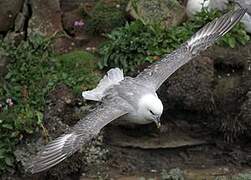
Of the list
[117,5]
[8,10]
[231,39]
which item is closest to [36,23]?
[8,10]

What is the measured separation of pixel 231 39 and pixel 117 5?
4.49 ft

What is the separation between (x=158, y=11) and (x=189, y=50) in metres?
1.11

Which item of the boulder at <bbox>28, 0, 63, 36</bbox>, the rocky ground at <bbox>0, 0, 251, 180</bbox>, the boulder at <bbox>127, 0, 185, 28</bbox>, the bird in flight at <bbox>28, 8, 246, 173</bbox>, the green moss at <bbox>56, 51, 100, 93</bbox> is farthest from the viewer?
the boulder at <bbox>28, 0, 63, 36</bbox>

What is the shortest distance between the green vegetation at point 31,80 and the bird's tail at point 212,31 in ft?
3.56

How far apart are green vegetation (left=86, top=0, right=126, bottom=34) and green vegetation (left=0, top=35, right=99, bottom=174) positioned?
44 cm

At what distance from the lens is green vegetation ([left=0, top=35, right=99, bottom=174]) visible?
6582 mm

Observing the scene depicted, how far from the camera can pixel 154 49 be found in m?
7.28

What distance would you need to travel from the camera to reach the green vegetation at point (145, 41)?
7230 mm

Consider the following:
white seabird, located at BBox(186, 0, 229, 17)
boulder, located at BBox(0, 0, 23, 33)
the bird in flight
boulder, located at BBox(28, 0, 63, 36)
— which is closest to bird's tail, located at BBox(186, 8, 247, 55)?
the bird in flight

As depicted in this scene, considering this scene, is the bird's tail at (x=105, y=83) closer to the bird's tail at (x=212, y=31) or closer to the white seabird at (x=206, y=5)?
the bird's tail at (x=212, y=31)

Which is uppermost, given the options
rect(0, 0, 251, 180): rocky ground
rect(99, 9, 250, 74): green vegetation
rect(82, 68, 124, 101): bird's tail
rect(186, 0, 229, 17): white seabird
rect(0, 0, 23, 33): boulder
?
rect(186, 0, 229, 17): white seabird

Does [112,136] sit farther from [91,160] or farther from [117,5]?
[117,5]

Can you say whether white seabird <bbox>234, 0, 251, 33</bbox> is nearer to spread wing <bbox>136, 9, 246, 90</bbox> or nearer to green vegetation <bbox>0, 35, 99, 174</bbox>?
spread wing <bbox>136, 9, 246, 90</bbox>

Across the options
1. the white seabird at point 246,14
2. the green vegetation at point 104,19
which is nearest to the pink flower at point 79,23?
the green vegetation at point 104,19
